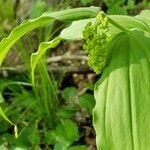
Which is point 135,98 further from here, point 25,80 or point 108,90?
point 25,80

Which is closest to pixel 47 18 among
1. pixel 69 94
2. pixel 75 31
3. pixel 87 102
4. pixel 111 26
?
pixel 75 31

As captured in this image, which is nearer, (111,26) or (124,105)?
(124,105)

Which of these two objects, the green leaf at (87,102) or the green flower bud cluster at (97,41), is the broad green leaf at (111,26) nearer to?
the green flower bud cluster at (97,41)

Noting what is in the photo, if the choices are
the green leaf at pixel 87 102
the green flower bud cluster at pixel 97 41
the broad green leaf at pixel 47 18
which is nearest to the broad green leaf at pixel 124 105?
the green flower bud cluster at pixel 97 41

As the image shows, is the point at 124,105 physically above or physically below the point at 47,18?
below

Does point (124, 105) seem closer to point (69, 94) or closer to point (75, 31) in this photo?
point (75, 31)
